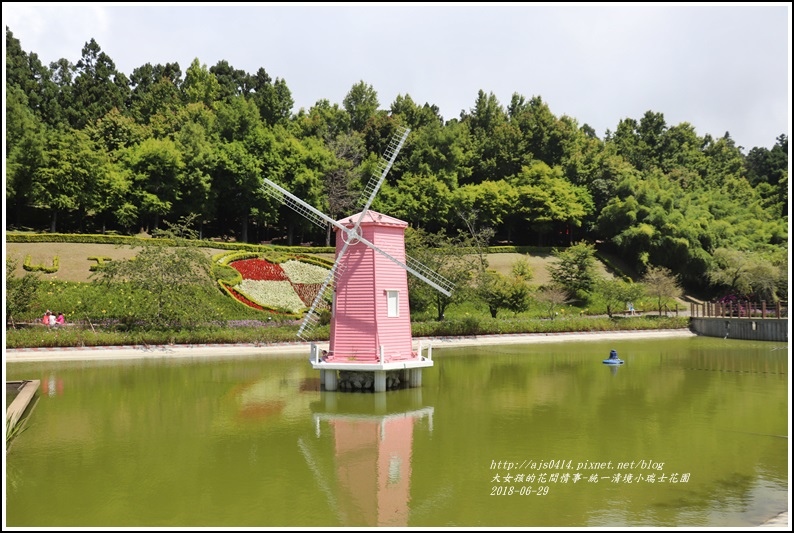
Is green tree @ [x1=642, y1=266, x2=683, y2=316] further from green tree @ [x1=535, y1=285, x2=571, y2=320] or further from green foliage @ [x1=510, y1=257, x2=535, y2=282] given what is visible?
green foliage @ [x1=510, y1=257, x2=535, y2=282]

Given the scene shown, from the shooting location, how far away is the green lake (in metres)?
8.73

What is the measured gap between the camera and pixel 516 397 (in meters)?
17.2

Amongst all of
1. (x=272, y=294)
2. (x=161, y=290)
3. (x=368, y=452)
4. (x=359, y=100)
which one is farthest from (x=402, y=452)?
(x=359, y=100)

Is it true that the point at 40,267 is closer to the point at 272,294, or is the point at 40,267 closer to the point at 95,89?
the point at 272,294

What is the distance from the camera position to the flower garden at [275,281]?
107 ft

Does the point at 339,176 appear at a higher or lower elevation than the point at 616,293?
higher

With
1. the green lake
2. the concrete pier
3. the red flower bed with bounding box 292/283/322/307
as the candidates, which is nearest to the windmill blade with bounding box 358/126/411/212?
the green lake

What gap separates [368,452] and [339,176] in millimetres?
38816

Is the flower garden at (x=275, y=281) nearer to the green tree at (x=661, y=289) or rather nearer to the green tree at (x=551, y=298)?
the green tree at (x=551, y=298)

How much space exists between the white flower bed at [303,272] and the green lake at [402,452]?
1541cm

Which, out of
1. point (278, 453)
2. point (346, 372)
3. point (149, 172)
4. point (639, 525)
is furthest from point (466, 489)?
point (149, 172)

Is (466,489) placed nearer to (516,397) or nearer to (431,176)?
(516,397)

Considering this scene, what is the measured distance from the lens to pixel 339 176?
49.2 m

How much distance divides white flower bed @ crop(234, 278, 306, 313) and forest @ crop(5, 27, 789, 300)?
16.1 ft
